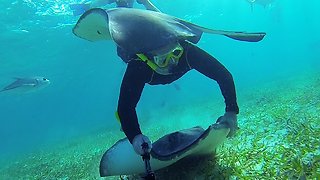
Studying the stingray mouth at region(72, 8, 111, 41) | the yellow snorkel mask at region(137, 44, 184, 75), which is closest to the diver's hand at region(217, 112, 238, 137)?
the yellow snorkel mask at region(137, 44, 184, 75)

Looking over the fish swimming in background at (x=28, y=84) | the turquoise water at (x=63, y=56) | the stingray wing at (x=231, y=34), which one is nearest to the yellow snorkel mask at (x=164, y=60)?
the stingray wing at (x=231, y=34)

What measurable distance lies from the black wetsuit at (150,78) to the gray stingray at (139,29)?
1.02 feet

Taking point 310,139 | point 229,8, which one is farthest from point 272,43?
point 310,139

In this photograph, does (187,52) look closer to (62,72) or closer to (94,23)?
(94,23)

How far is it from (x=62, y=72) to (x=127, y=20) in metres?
46.6

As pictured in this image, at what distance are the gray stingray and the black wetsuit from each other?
311 mm

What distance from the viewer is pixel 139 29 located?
4.11m

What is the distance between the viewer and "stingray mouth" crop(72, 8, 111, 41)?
4168mm

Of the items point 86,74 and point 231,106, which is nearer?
point 231,106

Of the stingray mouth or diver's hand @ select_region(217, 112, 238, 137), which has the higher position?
the stingray mouth

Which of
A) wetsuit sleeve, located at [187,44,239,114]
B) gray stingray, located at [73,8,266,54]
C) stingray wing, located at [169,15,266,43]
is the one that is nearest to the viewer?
gray stingray, located at [73,8,266,54]

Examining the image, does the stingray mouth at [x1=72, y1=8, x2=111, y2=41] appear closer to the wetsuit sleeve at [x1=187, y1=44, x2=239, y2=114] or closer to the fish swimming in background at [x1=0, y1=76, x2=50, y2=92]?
the wetsuit sleeve at [x1=187, y1=44, x2=239, y2=114]

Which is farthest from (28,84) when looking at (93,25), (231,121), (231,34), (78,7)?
(231,121)

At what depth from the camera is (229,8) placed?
173 feet
